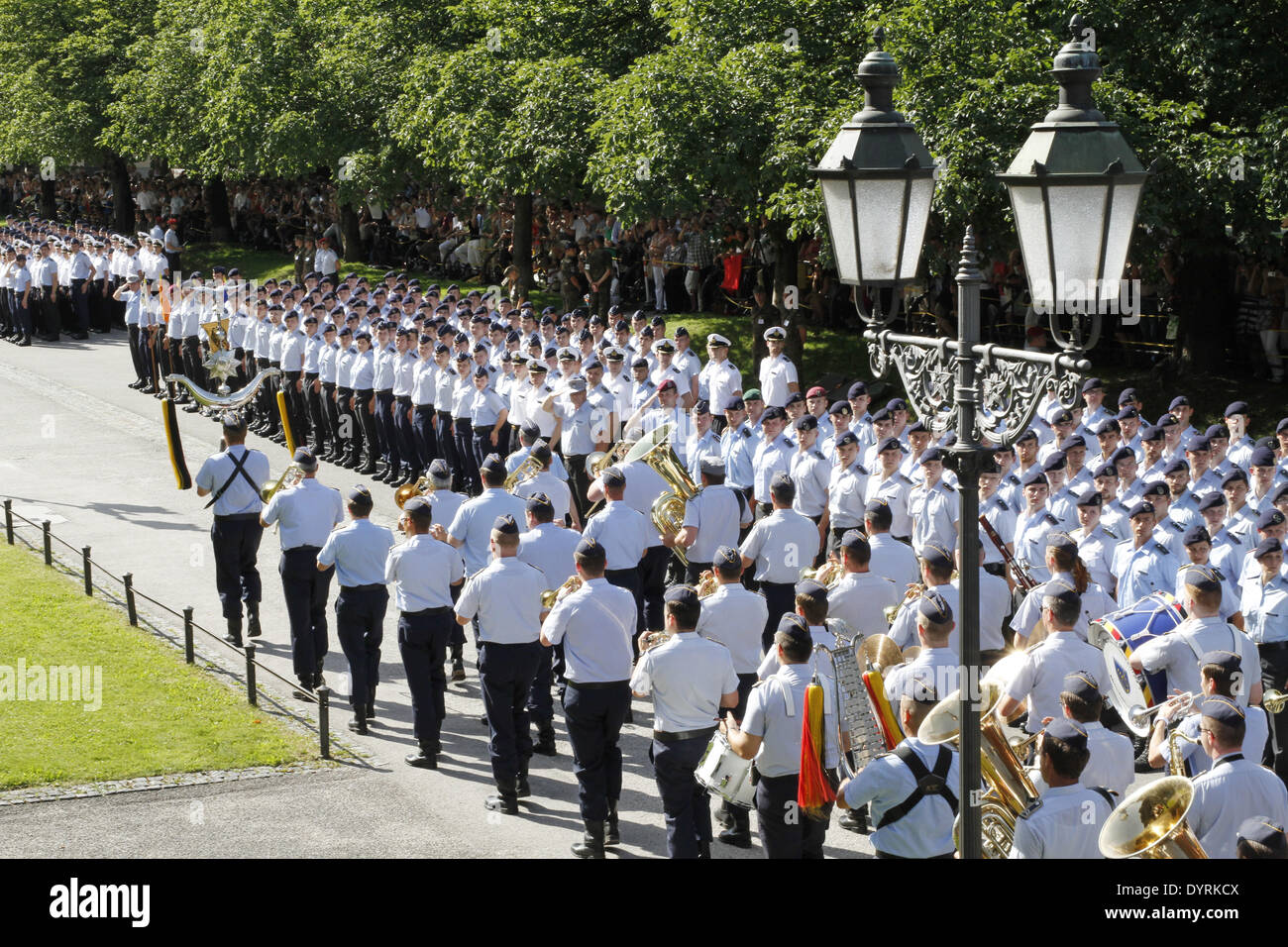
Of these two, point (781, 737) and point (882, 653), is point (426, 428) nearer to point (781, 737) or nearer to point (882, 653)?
point (882, 653)

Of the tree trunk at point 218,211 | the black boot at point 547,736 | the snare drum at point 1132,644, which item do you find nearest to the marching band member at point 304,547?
the black boot at point 547,736

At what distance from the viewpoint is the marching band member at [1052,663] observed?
31.2 feet

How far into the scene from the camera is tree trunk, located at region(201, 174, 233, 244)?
46.9 meters

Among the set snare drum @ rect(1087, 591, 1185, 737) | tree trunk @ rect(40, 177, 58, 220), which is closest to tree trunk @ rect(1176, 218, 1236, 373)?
snare drum @ rect(1087, 591, 1185, 737)

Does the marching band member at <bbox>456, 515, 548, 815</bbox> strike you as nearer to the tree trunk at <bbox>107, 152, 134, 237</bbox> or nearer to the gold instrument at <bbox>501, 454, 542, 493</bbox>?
the gold instrument at <bbox>501, 454, 542, 493</bbox>

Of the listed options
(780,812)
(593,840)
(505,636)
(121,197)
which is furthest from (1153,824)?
(121,197)

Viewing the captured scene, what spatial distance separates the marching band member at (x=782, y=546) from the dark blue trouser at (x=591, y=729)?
274 centimetres

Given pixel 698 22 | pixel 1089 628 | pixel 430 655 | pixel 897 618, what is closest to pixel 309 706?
pixel 430 655

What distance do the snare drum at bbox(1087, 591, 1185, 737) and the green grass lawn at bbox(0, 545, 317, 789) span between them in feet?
19.4

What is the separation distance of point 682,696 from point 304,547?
16.9 feet

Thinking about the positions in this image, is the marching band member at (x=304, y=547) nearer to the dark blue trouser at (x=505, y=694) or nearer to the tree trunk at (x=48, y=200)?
the dark blue trouser at (x=505, y=694)

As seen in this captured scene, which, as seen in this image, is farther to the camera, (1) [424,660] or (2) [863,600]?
(1) [424,660]

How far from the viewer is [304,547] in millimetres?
13688
